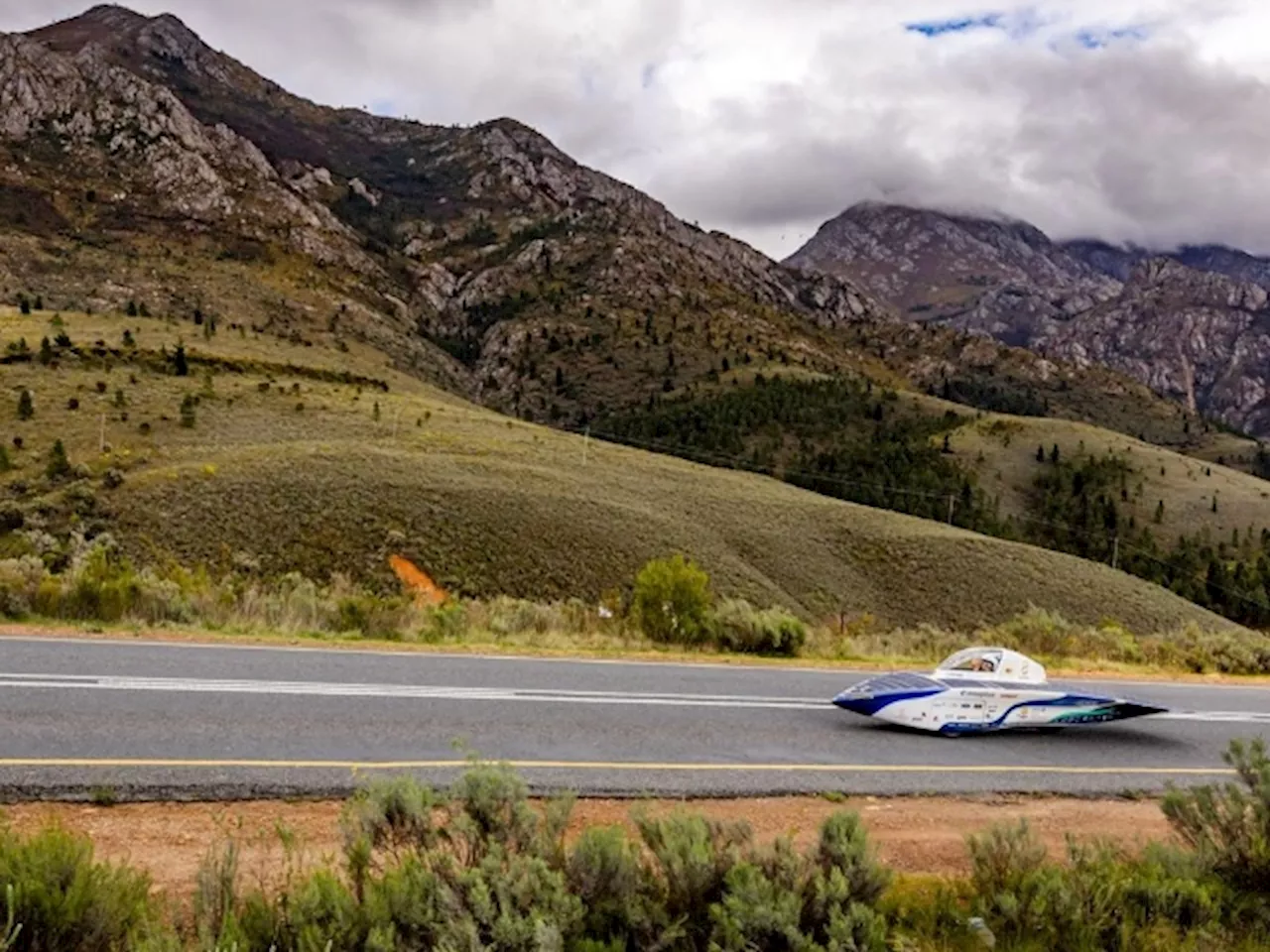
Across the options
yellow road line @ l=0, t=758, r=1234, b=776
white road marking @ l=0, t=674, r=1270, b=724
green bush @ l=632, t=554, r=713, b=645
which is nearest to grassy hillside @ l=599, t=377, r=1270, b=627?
green bush @ l=632, t=554, r=713, b=645

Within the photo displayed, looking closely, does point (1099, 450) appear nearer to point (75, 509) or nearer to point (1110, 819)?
point (75, 509)

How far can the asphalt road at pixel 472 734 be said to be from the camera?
7.57 metres

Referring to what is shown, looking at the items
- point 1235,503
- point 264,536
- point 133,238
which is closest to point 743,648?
point 264,536

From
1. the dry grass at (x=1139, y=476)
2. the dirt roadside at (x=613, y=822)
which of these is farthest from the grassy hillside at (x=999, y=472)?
the dirt roadside at (x=613, y=822)

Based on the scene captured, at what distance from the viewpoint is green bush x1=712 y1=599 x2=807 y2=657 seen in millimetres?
16938

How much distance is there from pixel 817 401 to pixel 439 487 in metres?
106

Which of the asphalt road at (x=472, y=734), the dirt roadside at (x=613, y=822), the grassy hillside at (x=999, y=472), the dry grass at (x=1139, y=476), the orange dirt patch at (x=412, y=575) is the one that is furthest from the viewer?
the dry grass at (x=1139, y=476)

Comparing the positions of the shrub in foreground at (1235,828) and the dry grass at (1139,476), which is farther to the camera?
the dry grass at (1139,476)

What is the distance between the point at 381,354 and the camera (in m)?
128

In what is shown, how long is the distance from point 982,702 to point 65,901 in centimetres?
914

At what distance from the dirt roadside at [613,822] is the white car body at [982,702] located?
1.89 metres

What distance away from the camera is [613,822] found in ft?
23.1

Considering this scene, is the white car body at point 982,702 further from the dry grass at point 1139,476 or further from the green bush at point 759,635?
the dry grass at point 1139,476

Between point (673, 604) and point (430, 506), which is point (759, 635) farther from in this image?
point (430, 506)
